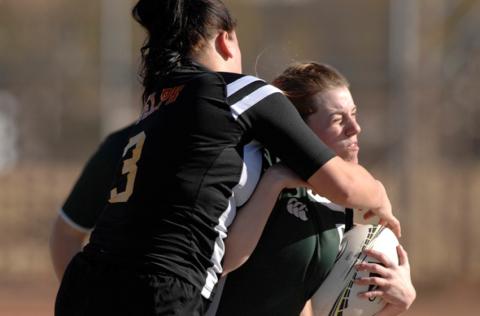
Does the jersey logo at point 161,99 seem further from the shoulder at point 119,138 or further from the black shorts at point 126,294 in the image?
the shoulder at point 119,138

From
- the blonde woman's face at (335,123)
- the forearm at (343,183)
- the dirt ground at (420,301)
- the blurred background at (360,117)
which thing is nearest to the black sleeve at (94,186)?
the blonde woman's face at (335,123)

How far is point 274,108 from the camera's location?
3.24 metres

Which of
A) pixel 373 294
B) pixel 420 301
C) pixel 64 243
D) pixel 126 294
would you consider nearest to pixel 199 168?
pixel 126 294

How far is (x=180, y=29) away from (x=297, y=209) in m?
0.71

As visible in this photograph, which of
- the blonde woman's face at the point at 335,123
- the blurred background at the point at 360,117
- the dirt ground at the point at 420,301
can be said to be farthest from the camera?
the blurred background at the point at 360,117

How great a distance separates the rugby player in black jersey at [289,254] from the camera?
10.9ft

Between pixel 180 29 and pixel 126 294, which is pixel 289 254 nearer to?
pixel 126 294

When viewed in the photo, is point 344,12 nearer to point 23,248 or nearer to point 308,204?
point 23,248

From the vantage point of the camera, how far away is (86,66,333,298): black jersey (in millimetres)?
3197

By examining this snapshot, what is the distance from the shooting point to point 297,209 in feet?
11.6

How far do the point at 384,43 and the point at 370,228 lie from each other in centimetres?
1856

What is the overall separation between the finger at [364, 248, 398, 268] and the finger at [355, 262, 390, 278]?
0.9 inches

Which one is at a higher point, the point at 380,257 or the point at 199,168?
the point at 199,168

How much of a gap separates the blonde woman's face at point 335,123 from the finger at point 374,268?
38cm
